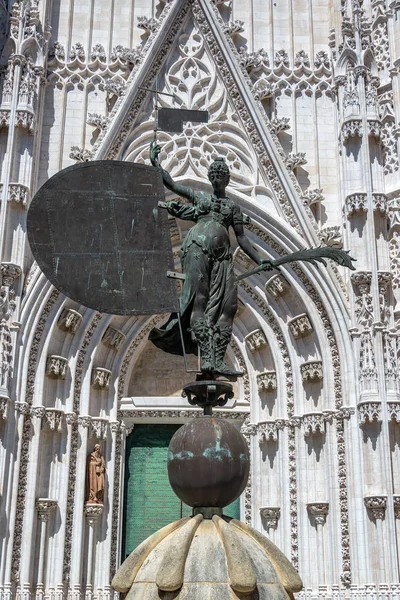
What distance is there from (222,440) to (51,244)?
2224mm

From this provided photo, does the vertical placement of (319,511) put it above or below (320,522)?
above

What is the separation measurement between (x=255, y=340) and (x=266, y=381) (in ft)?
2.98

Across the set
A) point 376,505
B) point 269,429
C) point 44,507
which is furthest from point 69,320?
point 376,505

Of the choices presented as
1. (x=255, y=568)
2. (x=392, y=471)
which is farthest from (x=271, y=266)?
(x=392, y=471)

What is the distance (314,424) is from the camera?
16.4 meters

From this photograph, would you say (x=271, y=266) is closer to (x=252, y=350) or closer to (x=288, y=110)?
(x=252, y=350)

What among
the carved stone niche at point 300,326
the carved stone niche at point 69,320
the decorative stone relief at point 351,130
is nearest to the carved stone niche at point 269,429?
the carved stone niche at point 300,326

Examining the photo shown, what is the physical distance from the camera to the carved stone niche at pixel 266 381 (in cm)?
1734

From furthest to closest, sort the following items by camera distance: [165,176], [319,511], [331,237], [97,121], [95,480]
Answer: [97,121] → [331,237] → [95,480] → [319,511] → [165,176]

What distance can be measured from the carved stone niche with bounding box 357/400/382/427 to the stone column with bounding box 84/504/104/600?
537 centimetres

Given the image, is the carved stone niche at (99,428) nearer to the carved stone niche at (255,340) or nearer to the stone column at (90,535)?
the stone column at (90,535)

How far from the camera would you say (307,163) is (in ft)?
60.2

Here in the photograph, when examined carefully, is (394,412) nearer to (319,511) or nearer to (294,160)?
(319,511)

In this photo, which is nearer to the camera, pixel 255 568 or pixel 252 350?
pixel 255 568
